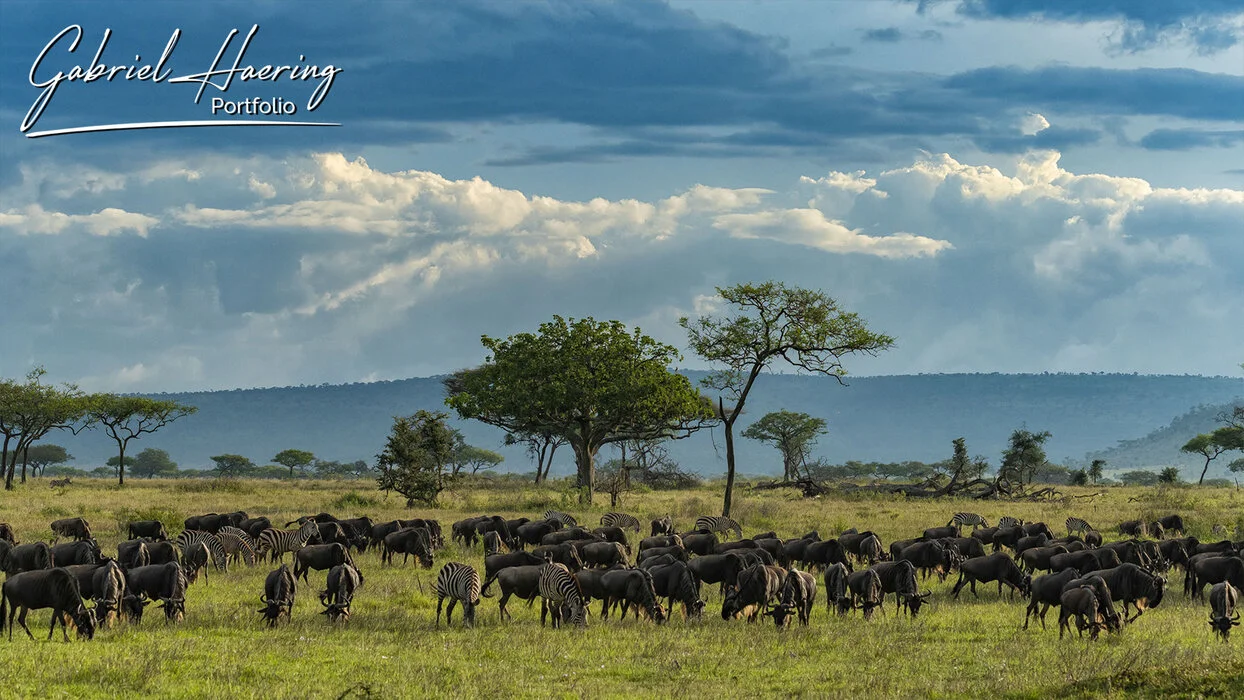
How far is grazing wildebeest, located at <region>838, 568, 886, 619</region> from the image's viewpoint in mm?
23438

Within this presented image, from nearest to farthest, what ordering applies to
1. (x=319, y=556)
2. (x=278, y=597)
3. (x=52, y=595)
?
(x=52, y=595)
(x=278, y=597)
(x=319, y=556)

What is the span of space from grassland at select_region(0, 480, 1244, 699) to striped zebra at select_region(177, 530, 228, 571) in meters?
1.43

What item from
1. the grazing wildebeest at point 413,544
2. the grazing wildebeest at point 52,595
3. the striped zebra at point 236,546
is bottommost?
the grazing wildebeest at point 52,595

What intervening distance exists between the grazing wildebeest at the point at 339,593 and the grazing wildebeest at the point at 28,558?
759 cm

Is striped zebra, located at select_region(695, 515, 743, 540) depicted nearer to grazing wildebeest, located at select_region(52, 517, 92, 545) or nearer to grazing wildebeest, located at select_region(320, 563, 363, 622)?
grazing wildebeest, located at select_region(320, 563, 363, 622)

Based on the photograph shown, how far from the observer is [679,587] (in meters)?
23.3

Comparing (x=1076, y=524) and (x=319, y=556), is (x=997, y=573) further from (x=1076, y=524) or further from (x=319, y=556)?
(x=1076, y=524)

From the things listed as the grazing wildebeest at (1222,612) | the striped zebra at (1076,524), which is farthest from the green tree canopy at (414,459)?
the grazing wildebeest at (1222,612)

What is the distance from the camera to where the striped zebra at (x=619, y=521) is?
40.9m

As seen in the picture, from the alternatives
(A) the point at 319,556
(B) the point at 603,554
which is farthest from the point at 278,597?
(B) the point at 603,554

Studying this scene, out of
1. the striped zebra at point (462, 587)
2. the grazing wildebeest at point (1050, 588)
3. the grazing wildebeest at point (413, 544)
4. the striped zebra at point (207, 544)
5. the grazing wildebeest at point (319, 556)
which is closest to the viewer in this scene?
the striped zebra at point (462, 587)

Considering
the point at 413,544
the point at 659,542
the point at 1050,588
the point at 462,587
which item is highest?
the point at 659,542

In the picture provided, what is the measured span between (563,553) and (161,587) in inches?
366

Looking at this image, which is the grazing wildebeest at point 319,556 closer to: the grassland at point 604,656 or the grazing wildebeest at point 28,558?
the grassland at point 604,656
